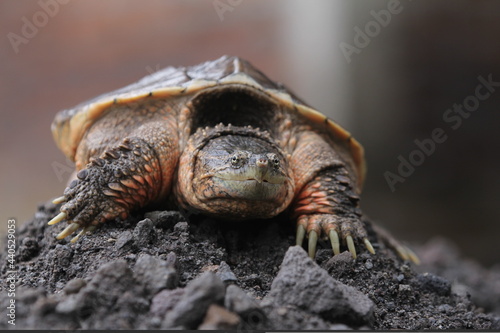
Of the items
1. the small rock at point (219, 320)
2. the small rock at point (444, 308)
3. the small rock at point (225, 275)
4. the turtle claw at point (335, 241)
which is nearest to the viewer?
the small rock at point (219, 320)

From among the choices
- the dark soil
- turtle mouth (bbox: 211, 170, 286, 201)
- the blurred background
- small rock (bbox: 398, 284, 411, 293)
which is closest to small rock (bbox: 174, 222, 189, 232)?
the dark soil

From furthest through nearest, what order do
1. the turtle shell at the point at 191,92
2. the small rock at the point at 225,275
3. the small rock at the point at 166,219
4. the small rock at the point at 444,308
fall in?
1. the turtle shell at the point at 191,92
2. the small rock at the point at 166,219
3. the small rock at the point at 444,308
4. the small rock at the point at 225,275

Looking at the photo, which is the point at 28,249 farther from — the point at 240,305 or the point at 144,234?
the point at 240,305

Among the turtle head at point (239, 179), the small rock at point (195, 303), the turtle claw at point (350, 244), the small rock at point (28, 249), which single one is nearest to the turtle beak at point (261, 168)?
the turtle head at point (239, 179)

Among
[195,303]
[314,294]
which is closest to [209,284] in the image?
[195,303]

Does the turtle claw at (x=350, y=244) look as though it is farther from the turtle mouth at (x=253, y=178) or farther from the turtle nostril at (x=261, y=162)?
the turtle nostril at (x=261, y=162)

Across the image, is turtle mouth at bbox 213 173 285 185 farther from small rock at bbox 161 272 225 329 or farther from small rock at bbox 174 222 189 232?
small rock at bbox 161 272 225 329
